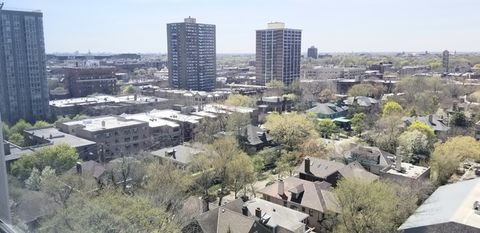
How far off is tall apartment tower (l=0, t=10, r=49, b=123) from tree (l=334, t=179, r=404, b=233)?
13.9 ft

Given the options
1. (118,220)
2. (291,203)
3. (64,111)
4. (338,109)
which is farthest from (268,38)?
(118,220)

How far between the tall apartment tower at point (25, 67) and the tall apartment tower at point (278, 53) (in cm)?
1529

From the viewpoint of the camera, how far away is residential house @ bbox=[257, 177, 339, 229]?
5973 millimetres

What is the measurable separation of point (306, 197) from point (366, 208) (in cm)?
144

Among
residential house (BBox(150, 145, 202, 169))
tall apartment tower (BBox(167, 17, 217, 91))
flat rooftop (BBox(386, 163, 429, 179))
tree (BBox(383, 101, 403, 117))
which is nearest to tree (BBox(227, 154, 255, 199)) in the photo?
residential house (BBox(150, 145, 202, 169))

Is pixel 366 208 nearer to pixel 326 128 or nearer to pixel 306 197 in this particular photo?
pixel 306 197

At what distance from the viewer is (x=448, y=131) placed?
34.6 feet

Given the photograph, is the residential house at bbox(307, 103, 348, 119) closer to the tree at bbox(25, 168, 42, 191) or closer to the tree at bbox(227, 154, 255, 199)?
the tree at bbox(227, 154, 255, 199)

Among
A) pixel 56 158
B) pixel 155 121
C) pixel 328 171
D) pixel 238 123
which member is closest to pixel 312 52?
pixel 238 123

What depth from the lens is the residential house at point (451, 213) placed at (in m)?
4.06

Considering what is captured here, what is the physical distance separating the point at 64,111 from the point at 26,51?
377 inches

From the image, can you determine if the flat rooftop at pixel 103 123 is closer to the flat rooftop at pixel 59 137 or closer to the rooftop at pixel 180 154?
the flat rooftop at pixel 59 137

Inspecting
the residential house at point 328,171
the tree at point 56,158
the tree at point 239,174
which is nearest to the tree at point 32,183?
the tree at point 56,158

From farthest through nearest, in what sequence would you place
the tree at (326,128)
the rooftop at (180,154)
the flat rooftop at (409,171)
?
the tree at (326,128)
the rooftop at (180,154)
the flat rooftop at (409,171)
